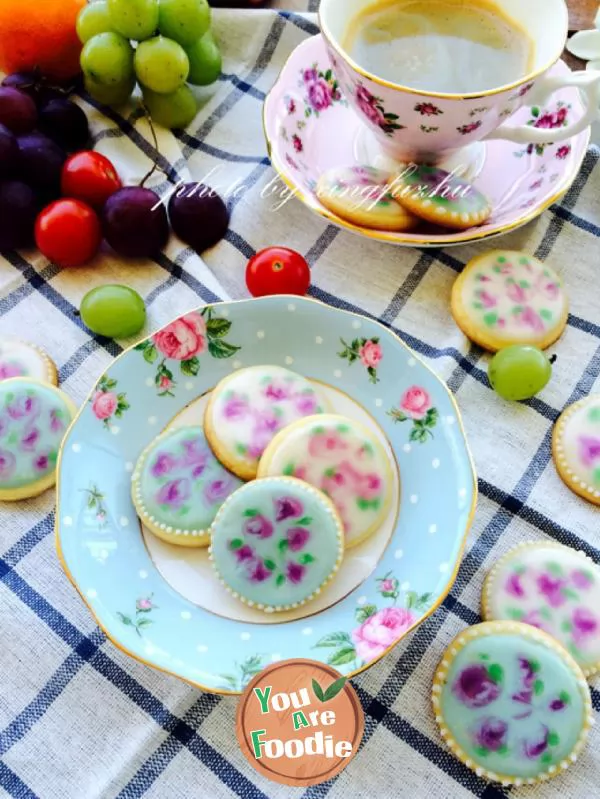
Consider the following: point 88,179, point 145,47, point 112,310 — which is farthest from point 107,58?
point 112,310

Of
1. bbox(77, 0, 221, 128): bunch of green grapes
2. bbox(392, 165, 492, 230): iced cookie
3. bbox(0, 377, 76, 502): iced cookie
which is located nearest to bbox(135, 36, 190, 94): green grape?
bbox(77, 0, 221, 128): bunch of green grapes

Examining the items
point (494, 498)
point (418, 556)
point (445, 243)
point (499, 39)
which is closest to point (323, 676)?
point (418, 556)

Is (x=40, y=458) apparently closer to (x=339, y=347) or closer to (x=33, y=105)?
(x=339, y=347)

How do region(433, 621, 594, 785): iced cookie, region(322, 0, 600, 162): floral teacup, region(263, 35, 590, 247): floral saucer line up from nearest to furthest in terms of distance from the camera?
region(433, 621, 594, 785): iced cookie < region(322, 0, 600, 162): floral teacup < region(263, 35, 590, 247): floral saucer

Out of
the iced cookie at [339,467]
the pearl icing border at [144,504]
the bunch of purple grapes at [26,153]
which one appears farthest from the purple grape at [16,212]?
the iced cookie at [339,467]

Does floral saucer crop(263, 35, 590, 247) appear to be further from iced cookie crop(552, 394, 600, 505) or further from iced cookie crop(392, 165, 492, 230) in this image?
iced cookie crop(552, 394, 600, 505)

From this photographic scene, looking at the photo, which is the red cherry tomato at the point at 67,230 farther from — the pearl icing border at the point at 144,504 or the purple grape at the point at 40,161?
the pearl icing border at the point at 144,504

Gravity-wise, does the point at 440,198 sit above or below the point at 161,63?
below

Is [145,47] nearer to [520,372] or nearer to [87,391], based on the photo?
[87,391]
